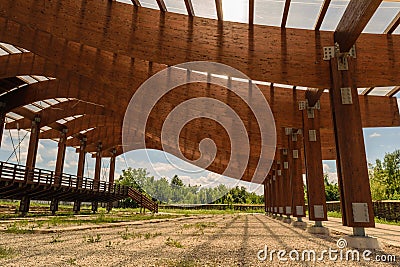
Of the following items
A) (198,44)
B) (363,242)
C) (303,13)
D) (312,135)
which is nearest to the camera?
(363,242)

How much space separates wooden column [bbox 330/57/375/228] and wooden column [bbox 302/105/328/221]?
104 inches

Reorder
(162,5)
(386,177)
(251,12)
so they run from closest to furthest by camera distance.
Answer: (251,12), (162,5), (386,177)

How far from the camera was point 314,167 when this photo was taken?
36.0 ft

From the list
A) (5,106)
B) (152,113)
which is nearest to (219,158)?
(152,113)

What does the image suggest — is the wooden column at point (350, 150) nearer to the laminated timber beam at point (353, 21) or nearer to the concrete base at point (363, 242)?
the concrete base at point (363, 242)

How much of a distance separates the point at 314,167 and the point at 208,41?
566 cm

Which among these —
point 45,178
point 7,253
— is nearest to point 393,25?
point 7,253

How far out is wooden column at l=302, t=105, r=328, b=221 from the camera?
34.5ft

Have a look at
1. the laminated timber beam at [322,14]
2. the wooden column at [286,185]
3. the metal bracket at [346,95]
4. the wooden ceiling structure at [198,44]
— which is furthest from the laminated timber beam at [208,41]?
the wooden column at [286,185]

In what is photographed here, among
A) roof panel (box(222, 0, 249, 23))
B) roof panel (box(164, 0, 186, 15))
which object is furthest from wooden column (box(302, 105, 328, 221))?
roof panel (box(164, 0, 186, 15))

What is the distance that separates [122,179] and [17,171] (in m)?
44.6

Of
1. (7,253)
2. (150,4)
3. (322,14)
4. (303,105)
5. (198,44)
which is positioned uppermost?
(150,4)

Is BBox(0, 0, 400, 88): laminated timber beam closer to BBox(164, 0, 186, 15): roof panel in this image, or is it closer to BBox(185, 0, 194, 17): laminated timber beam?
BBox(164, 0, 186, 15): roof panel

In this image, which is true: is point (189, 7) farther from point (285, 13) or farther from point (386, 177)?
point (386, 177)
